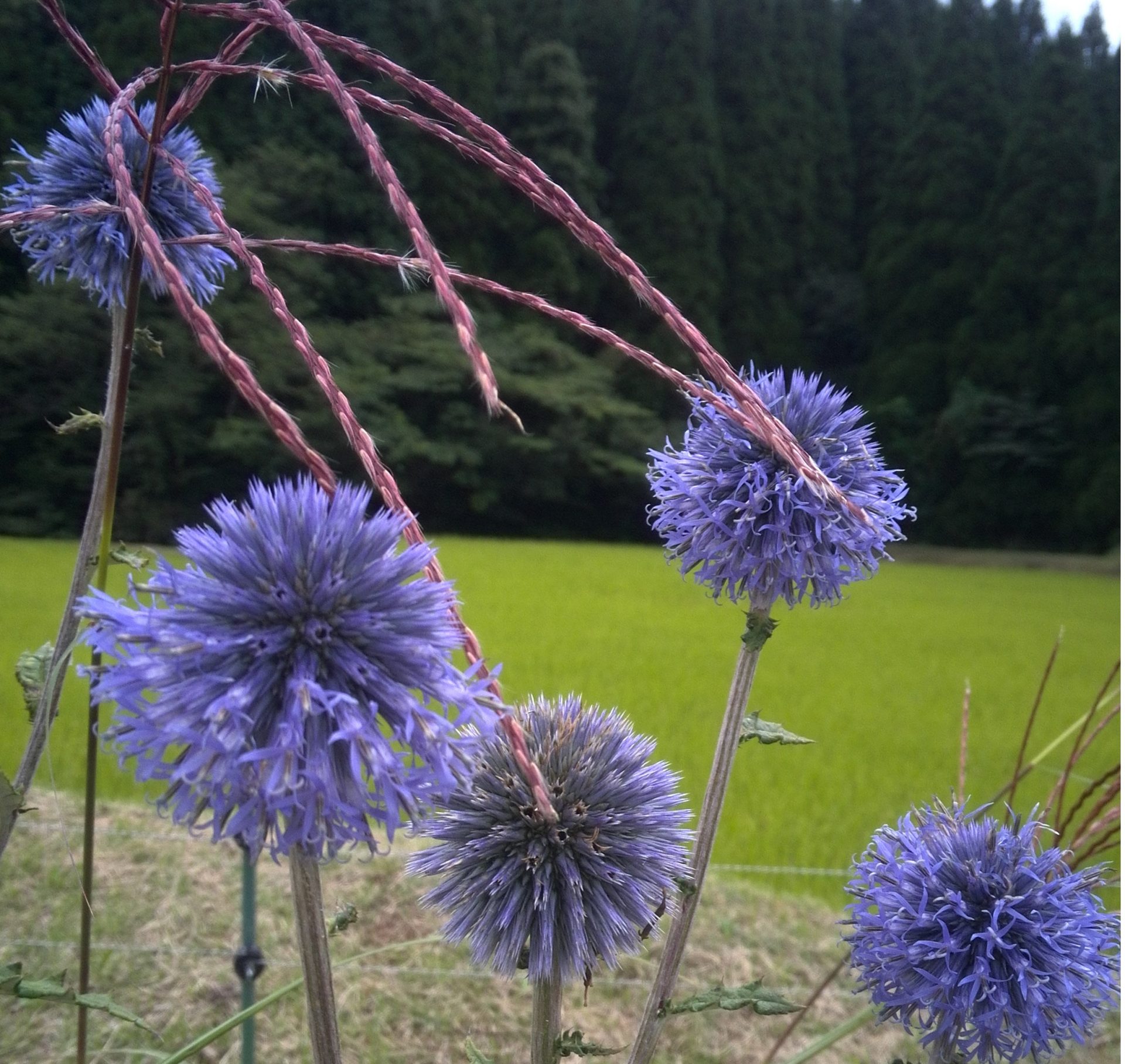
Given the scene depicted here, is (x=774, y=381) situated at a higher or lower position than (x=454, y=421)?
lower

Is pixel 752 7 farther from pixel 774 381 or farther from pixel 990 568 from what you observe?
pixel 774 381

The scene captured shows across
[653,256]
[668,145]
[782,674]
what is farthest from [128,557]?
[668,145]

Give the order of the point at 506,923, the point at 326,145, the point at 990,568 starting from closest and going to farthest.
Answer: the point at 506,923 < the point at 326,145 < the point at 990,568

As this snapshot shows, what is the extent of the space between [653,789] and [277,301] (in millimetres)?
283

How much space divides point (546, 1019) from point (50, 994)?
Answer: 0.59 feet

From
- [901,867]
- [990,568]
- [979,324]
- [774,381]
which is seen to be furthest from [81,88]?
[979,324]

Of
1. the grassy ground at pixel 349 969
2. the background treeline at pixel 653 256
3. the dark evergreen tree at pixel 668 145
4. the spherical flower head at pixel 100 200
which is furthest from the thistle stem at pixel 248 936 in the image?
the dark evergreen tree at pixel 668 145

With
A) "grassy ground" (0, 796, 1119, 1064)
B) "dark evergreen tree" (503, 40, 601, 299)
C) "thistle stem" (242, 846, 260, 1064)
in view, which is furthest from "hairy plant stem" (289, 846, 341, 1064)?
"dark evergreen tree" (503, 40, 601, 299)

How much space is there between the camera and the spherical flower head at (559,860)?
0.37m

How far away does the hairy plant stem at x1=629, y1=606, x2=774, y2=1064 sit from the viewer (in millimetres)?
374

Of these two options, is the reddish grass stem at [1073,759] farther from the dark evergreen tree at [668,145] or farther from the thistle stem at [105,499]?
the dark evergreen tree at [668,145]

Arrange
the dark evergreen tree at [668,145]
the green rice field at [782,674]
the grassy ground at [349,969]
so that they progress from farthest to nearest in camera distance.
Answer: the dark evergreen tree at [668,145], the green rice field at [782,674], the grassy ground at [349,969]

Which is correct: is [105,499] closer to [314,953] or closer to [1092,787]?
[314,953]

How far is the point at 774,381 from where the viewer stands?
459mm
